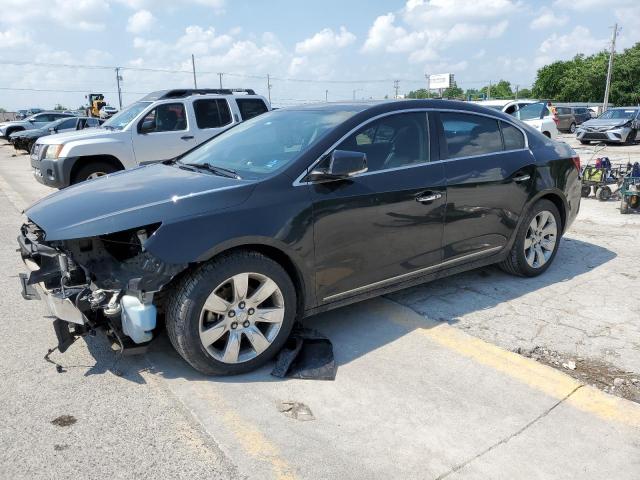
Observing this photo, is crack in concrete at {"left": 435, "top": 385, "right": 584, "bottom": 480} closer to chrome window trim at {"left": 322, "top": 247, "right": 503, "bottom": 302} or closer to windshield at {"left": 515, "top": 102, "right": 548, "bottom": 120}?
chrome window trim at {"left": 322, "top": 247, "right": 503, "bottom": 302}

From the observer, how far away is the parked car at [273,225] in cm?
305

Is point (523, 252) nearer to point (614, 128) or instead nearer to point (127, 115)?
point (127, 115)

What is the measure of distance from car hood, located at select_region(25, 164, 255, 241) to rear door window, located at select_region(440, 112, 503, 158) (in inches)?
71.5

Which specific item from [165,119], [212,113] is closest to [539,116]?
[212,113]

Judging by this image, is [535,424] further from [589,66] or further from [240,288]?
[589,66]

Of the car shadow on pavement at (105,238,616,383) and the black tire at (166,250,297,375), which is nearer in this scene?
the black tire at (166,250,297,375)

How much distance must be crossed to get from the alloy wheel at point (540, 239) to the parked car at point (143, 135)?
18.7 ft

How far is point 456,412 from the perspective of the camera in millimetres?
2916

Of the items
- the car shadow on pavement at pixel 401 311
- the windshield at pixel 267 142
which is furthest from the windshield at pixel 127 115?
the car shadow on pavement at pixel 401 311

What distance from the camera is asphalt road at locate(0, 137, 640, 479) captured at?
2496 mm

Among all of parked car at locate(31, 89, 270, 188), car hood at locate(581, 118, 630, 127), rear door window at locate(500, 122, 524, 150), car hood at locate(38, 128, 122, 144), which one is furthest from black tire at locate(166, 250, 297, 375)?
car hood at locate(581, 118, 630, 127)

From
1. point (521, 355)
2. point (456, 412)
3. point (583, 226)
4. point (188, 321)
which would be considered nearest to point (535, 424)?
point (456, 412)

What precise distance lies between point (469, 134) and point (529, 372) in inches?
81.0

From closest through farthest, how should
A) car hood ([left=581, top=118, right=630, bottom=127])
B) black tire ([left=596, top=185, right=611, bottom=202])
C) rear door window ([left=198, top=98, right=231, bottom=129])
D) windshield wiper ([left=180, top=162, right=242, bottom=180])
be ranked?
windshield wiper ([left=180, top=162, right=242, bottom=180])
black tire ([left=596, top=185, right=611, bottom=202])
rear door window ([left=198, top=98, right=231, bottom=129])
car hood ([left=581, top=118, right=630, bottom=127])
